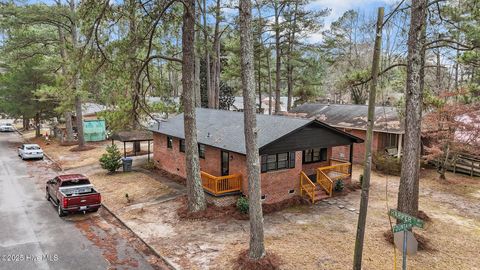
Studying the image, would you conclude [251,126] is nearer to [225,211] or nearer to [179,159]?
[225,211]

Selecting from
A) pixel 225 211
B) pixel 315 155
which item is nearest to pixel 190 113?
pixel 225 211

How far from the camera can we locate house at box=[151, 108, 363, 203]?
16.4 m

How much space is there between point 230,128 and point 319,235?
26.6ft

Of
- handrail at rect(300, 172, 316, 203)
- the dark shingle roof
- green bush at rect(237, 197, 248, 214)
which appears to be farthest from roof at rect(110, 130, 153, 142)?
handrail at rect(300, 172, 316, 203)

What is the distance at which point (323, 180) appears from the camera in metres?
18.6

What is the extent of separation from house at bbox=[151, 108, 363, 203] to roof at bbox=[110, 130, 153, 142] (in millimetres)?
5059

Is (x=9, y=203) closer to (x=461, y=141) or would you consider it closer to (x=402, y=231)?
(x=402, y=231)

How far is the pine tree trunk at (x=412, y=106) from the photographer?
12.3m

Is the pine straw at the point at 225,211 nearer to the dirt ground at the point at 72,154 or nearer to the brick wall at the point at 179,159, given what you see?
the brick wall at the point at 179,159

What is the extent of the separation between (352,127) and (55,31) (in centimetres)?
3123

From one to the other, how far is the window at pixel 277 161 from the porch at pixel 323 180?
3.18 ft

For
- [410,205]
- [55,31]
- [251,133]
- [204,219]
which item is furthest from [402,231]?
[55,31]

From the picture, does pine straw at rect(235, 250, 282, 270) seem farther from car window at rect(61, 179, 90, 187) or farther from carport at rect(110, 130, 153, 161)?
carport at rect(110, 130, 153, 161)

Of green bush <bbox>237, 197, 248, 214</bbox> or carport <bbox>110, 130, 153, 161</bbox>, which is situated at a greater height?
carport <bbox>110, 130, 153, 161</bbox>
